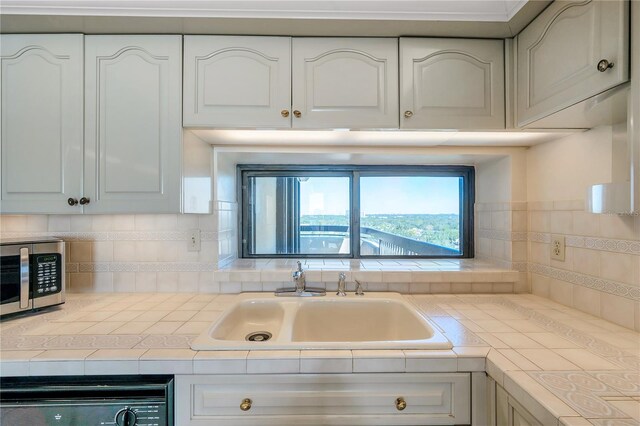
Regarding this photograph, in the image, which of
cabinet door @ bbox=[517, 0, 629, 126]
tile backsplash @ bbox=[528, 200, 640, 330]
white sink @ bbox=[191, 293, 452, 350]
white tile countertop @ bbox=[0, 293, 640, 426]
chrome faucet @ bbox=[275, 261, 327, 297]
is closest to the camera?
white tile countertop @ bbox=[0, 293, 640, 426]

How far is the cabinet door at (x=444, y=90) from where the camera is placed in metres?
1.24

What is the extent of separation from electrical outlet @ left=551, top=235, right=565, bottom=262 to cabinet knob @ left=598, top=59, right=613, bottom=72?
764 mm

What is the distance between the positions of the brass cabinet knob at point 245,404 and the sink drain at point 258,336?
37cm

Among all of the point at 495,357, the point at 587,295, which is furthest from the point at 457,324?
the point at 587,295

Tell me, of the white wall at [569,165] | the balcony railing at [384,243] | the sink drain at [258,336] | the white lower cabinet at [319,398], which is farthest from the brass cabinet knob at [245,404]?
the white wall at [569,165]

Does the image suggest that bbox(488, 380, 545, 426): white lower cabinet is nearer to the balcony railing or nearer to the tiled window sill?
the tiled window sill

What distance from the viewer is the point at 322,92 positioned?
124 centimetres

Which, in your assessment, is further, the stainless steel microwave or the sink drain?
the sink drain

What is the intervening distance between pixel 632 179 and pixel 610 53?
37 cm

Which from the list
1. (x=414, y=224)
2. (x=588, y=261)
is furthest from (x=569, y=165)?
(x=414, y=224)

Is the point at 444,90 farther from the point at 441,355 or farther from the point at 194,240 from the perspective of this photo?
the point at 194,240

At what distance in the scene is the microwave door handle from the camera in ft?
3.76

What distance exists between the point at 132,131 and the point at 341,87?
89cm

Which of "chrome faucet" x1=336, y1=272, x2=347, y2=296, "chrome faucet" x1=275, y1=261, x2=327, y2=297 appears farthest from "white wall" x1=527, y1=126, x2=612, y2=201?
"chrome faucet" x1=275, y1=261, x2=327, y2=297
